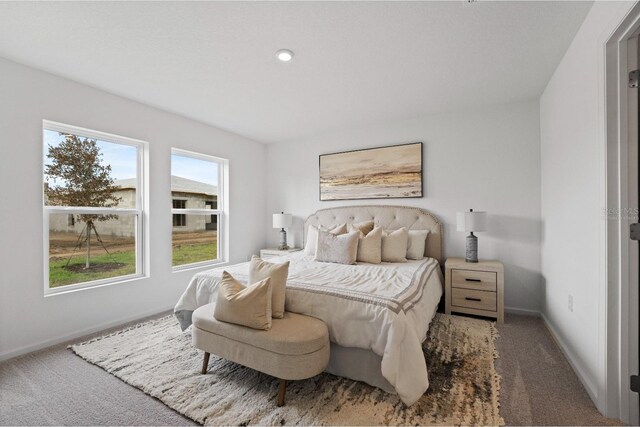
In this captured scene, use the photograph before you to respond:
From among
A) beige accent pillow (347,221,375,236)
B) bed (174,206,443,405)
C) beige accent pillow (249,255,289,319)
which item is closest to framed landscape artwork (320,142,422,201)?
beige accent pillow (347,221,375,236)

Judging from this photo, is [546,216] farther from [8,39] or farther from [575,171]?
[8,39]

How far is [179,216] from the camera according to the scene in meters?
3.88

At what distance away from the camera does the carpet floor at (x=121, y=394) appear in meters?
1.66

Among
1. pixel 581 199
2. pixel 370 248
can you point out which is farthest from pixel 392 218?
pixel 581 199

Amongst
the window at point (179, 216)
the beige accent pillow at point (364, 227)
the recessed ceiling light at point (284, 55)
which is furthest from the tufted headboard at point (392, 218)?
the recessed ceiling light at point (284, 55)

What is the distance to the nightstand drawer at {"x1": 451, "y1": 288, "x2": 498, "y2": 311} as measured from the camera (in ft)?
10.1

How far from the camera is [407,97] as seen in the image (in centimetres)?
322

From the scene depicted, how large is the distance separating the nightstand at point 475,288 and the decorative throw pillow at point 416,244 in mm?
337

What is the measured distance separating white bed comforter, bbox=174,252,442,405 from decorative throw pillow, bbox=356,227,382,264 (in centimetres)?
33

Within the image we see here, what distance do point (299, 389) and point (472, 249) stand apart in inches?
97.6

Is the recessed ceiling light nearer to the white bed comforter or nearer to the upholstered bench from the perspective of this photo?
the white bed comforter

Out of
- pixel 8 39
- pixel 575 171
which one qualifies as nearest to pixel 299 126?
pixel 8 39

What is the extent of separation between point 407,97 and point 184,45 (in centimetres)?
225

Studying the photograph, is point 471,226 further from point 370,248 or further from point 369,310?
point 369,310
